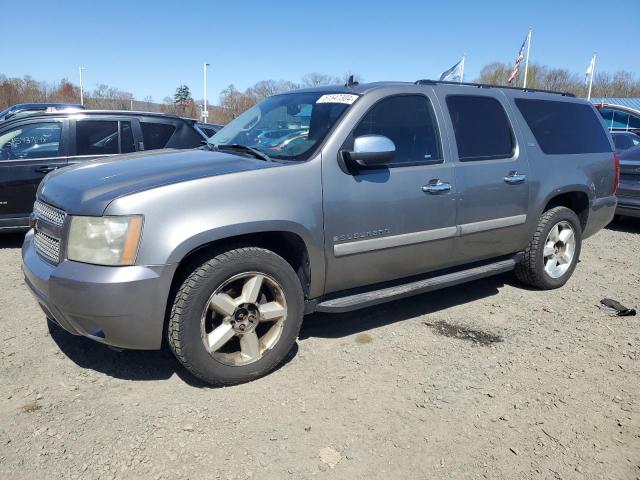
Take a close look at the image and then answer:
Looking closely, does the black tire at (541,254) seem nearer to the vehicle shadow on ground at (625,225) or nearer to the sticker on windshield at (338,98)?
the sticker on windshield at (338,98)

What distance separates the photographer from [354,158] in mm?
3322

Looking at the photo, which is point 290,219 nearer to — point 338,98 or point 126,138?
point 338,98

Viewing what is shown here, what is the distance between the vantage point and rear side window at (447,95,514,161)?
4.10 m

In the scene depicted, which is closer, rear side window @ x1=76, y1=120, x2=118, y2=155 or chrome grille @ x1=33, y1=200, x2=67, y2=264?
chrome grille @ x1=33, y1=200, x2=67, y2=264

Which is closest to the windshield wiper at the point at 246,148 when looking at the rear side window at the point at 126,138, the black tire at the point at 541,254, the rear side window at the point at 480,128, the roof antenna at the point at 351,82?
the roof antenna at the point at 351,82

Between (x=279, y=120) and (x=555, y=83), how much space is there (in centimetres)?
6335

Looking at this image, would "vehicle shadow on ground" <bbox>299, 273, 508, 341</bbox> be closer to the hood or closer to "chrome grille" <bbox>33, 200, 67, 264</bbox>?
the hood

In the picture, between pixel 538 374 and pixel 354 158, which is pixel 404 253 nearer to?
pixel 354 158

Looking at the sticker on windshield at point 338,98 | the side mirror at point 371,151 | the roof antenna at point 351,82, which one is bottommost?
the side mirror at point 371,151

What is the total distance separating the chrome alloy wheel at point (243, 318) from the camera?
3010 mm

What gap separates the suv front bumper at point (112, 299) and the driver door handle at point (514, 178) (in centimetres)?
293

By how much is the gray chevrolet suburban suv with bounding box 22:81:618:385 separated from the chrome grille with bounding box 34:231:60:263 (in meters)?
0.01

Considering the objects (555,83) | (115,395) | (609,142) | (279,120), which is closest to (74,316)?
(115,395)

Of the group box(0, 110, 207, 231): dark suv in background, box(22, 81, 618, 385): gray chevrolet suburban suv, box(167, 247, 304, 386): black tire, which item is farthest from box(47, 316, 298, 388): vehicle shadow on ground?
box(0, 110, 207, 231): dark suv in background
